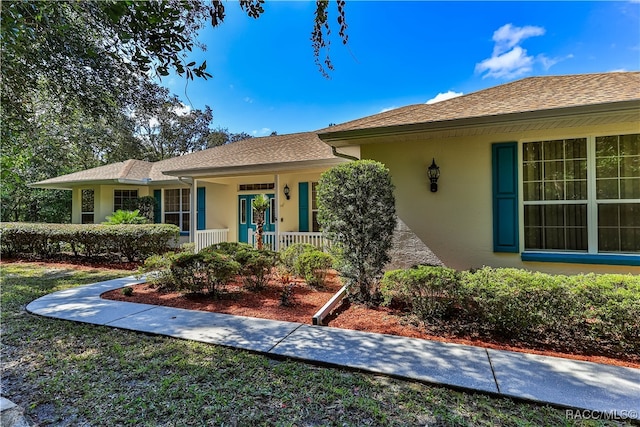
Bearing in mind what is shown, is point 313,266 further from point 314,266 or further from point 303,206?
point 303,206

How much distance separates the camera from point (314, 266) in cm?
614

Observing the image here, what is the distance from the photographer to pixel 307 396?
2557mm

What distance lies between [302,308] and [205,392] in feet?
8.14

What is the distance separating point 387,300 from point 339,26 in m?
3.87

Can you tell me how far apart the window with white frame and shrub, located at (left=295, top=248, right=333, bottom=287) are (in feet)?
12.4

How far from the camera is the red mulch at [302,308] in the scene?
3684mm

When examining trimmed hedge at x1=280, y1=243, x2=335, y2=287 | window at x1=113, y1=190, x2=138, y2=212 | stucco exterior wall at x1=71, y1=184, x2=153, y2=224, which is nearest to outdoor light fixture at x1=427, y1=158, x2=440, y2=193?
trimmed hedge at x1=280, y1=243, x2=335, y2=287

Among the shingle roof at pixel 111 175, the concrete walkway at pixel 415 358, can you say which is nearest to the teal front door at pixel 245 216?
the shingle roof at pixel 111 175

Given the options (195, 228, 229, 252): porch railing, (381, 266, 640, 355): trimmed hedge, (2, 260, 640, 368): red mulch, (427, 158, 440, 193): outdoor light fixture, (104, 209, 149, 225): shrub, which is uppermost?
(427, 158, 440, 193): outdoor light fixture

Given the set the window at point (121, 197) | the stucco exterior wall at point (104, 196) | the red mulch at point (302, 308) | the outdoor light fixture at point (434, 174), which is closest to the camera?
the red mulch at point (302, 308)

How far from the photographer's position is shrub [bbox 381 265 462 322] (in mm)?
4055

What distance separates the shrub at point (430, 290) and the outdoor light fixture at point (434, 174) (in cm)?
192

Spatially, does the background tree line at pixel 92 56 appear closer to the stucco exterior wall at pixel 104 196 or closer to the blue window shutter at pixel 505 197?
the blue window shutter at pixel 505 197

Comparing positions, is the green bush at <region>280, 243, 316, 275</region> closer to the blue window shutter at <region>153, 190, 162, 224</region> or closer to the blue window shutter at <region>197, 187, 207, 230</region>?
the blue window shutter at <region>197, 187, 207, 230</region>
